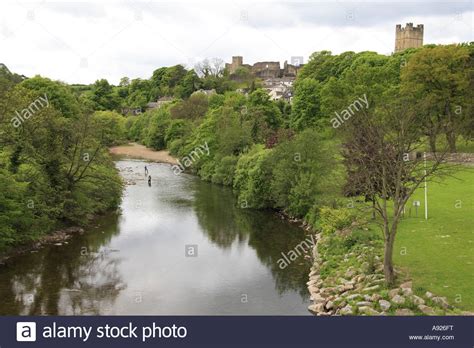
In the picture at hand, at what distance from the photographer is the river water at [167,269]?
23531 millimetres

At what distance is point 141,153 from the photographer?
87.7 metres

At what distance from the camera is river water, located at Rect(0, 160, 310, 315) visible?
23531 mm

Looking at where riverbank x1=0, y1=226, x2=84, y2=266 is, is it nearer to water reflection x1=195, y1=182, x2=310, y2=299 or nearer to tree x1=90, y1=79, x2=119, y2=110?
water reflection x1=195, y1=182, x2=310, y2=299

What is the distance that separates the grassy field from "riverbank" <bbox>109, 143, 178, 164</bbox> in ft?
159

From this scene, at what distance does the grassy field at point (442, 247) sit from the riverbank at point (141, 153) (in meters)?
48.5

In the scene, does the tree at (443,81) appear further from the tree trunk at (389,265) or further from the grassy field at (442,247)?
the tree trunk at (389,265)

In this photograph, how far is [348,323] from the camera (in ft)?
51.1

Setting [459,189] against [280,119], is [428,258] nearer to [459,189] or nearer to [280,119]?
[459,189]

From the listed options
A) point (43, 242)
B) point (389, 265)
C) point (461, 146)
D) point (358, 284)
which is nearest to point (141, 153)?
point (461, 146)

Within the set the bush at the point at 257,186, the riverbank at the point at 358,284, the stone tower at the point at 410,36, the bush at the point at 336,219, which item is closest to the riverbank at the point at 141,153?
the bush at the point at 257,186

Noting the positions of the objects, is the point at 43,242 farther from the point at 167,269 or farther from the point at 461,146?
the point at 461,146

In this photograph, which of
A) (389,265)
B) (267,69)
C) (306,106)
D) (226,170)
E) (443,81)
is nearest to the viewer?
(389,265)

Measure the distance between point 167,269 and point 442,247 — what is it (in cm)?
1381

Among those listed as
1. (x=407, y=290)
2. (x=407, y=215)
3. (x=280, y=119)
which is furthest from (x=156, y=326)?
(x=280, y=119)
